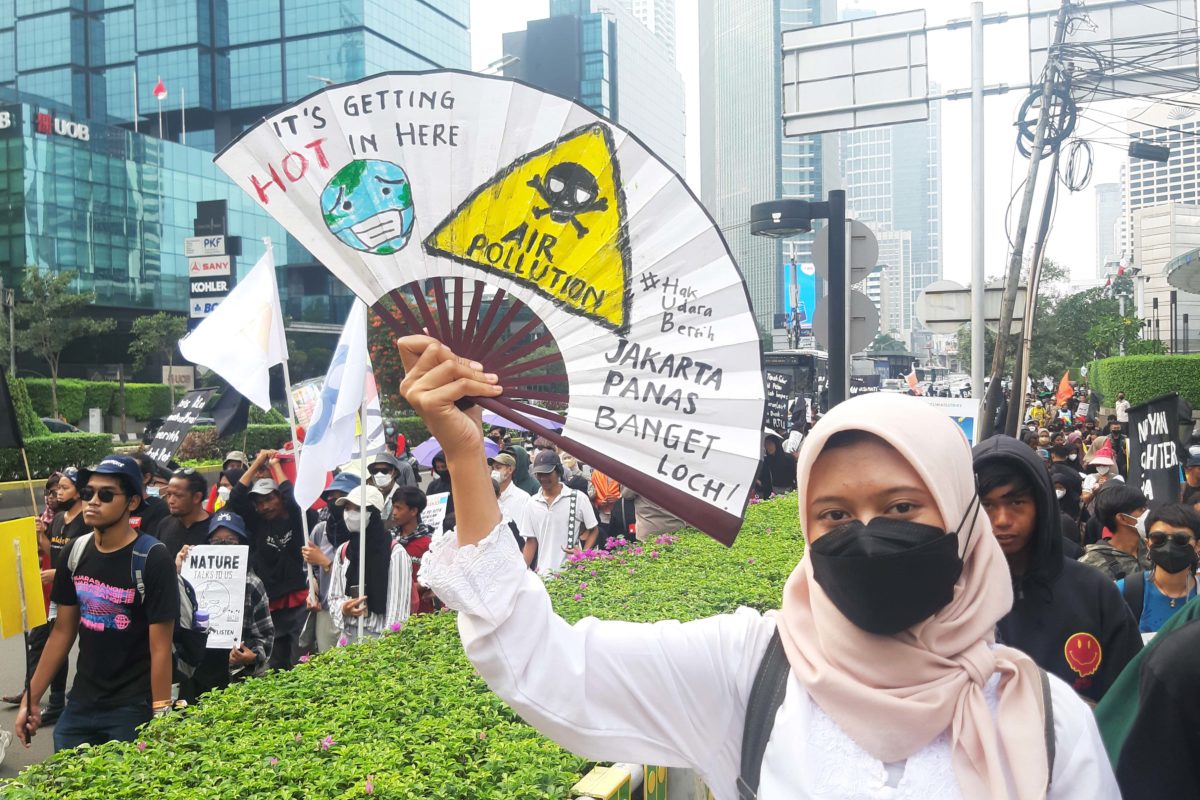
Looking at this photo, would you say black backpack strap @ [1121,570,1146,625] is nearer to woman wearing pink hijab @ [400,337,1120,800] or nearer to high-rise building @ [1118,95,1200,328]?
woman wearing pink hijab @ [400,337,1120,800]

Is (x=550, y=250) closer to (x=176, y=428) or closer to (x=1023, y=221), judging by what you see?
(x=176, y=428)

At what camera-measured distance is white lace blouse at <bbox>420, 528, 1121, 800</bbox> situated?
1768 millimetres

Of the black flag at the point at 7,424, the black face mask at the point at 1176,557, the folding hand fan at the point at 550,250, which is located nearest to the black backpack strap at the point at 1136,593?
the black face mask at the point at 1176,557

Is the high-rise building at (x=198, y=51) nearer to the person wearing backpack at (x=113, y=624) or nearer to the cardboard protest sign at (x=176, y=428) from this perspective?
the cardboard protest sign at (x=176, y=428)

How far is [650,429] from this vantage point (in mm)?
2715

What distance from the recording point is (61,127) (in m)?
53.8

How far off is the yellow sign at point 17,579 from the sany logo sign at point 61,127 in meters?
54.6

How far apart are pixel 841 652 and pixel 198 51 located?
85.6 meters

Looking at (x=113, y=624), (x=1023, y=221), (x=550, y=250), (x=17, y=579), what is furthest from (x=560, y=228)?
(x=1023, y=221)

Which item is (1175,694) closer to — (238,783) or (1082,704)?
(1082,704)

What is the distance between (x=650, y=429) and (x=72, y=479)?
6.37 meters

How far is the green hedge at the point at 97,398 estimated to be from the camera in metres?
42.0

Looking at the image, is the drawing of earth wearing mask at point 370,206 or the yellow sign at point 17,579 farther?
the yellow sign at point 17,579

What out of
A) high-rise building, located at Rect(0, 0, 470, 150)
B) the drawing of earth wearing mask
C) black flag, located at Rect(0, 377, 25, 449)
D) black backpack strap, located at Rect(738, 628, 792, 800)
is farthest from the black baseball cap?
high-rise building, located at Rect(0, 0, 470, 150)
